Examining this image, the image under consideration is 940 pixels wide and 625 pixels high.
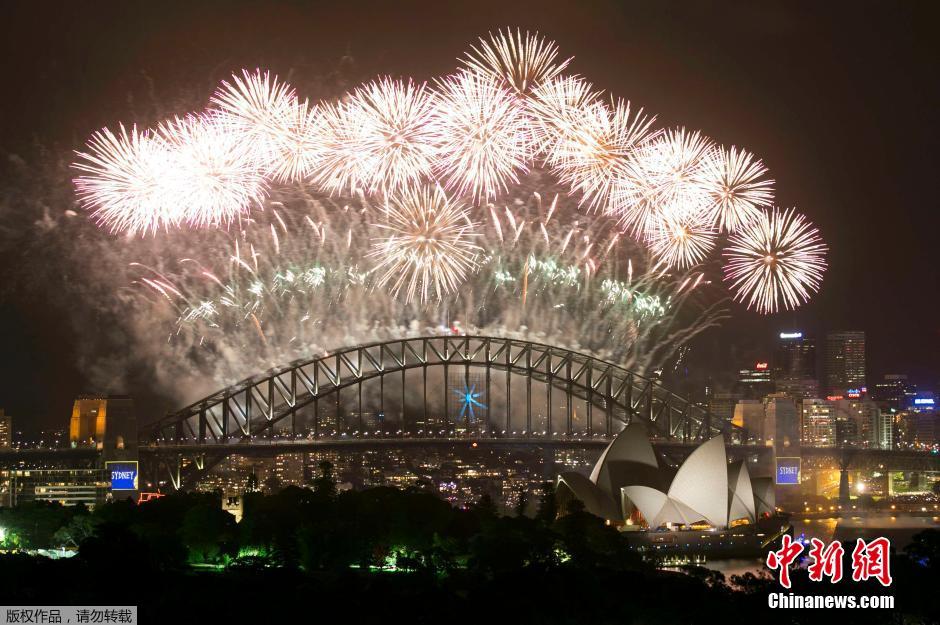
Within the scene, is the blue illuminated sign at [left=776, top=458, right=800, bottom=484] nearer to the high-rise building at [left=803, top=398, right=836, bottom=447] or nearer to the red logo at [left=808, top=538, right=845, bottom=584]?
the high-rise building at [left=803, top=398, right=836, bottom=447]

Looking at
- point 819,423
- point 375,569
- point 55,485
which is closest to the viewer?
point 375,569

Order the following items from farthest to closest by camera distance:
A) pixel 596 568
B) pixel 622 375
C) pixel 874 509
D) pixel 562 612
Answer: pixel 622 375
pixel 874 509
pixel 596 568
pixel 562 612

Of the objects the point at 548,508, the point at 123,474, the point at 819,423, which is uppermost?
the point at 819,423

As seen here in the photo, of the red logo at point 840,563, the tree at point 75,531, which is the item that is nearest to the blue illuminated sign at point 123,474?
the tree at point 75,531

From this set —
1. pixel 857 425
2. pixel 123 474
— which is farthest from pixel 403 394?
pixel 857 425

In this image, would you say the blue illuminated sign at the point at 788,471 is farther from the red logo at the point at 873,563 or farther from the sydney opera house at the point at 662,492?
the red logo at the point at 873,563

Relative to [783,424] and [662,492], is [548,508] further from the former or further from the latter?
[783,424]

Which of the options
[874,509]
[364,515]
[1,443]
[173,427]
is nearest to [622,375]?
[874,509]

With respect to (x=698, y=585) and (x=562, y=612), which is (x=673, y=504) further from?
(x=562, y=612)
